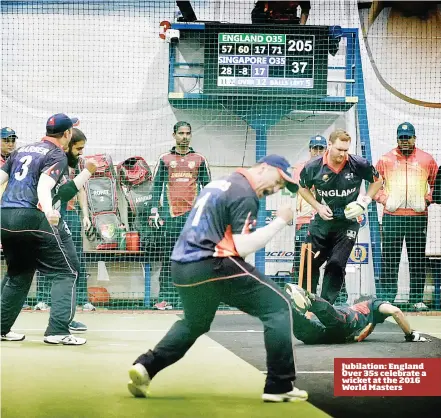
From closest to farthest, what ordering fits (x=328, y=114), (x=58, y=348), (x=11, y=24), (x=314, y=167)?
1. (x=11, y=24)
2. (x=328, y=114)
3. (x=58, y=348)
4. (x=314, y=167)

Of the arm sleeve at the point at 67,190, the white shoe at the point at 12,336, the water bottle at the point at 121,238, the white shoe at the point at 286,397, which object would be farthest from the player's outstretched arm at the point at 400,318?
the white shoe at the point at 12,336

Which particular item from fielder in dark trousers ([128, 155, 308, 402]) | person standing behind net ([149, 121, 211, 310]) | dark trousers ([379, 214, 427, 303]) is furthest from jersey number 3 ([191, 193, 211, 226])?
dark trousers ([379, 214, 427, 303])

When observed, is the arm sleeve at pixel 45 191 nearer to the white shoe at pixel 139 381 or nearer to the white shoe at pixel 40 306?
the white shoe at pixel 40 306

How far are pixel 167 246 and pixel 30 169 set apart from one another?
68cm

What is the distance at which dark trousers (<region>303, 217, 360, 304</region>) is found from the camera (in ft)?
14.5

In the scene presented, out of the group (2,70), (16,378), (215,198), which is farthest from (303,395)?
(2,70)

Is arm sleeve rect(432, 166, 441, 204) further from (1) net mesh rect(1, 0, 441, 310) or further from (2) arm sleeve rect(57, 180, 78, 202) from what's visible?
(2) arm sleeve rect(57, 180, 78, 202)

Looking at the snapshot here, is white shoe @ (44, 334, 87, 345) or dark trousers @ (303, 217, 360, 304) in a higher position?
dark trousers @ (303, 217, 360, 304)

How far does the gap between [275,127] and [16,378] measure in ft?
4.45

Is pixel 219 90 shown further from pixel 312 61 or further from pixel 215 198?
pixel 215 198

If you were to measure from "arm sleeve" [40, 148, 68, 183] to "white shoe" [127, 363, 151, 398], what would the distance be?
111cm

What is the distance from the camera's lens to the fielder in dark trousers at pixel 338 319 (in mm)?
3887

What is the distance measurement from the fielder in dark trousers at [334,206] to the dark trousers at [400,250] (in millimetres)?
259

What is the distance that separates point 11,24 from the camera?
3445 millimetres
